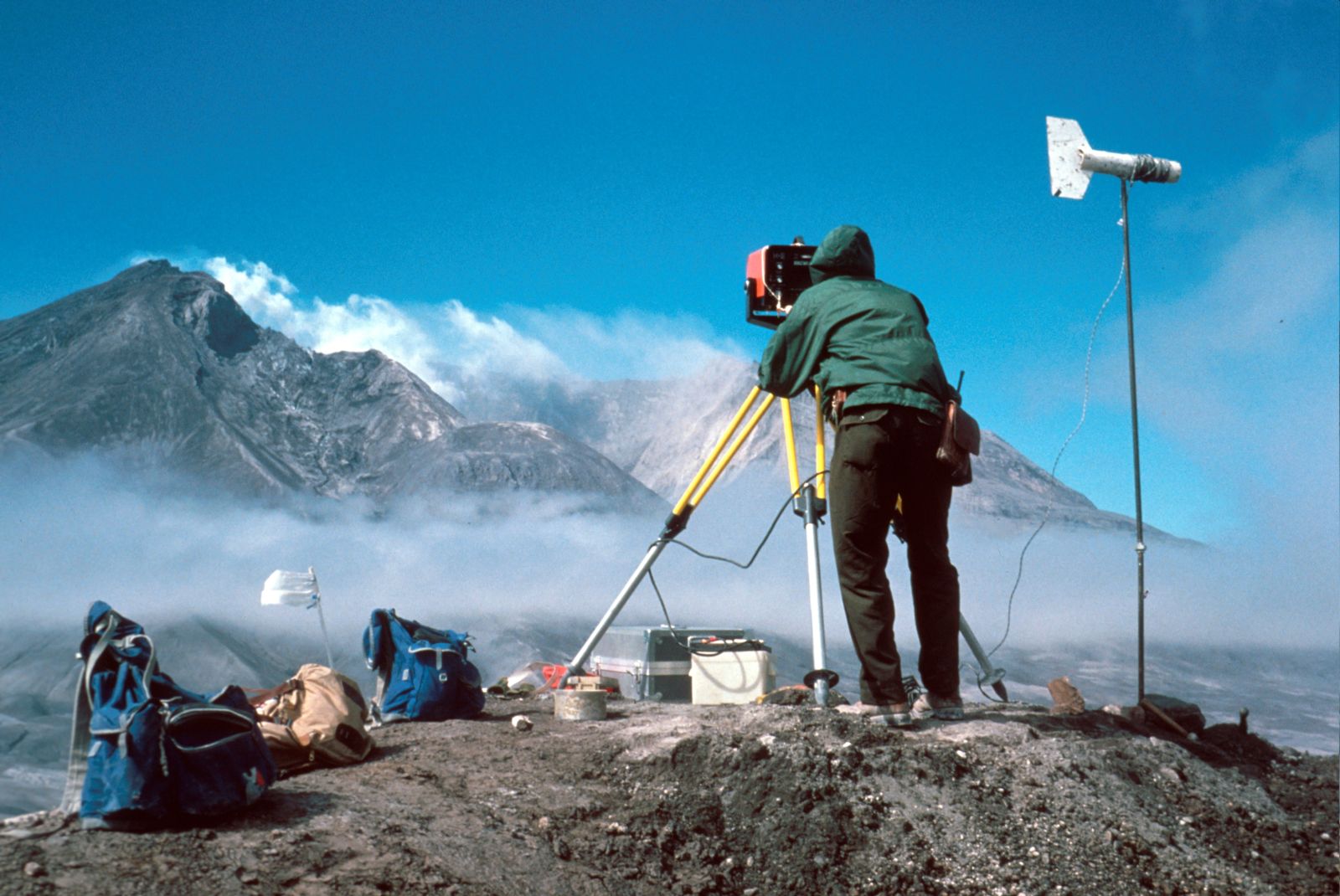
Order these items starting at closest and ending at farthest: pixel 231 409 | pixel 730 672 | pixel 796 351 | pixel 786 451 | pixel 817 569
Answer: pixel 796 351, pixel 817 569, pixel 786 451, pixel 730 672, pixel 231 409

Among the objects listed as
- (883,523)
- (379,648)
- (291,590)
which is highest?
(883,523)

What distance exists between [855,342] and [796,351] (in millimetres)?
317

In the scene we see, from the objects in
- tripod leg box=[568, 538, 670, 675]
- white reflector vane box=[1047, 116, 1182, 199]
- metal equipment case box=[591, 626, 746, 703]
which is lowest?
metal equipment case box=[591, 626, 746, 703]

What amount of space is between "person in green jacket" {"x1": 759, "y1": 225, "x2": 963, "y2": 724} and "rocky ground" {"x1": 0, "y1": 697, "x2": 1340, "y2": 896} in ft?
1.11

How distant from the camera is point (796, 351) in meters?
4.18

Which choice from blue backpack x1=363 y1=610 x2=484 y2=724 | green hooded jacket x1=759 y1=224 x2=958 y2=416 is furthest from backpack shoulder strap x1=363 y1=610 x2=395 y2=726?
green hooded jacket x1=759 y1=224 x2=958 y2=416

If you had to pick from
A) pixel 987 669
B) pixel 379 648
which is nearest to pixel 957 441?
pixel 987 669

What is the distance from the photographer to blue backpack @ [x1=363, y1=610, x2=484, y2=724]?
201 inches

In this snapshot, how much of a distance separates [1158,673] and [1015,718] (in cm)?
9397

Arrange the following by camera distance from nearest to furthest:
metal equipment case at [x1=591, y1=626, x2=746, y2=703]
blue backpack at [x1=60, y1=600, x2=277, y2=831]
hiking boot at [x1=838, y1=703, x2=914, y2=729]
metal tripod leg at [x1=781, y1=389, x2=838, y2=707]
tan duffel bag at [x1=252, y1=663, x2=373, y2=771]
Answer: blue backpack at [x1=60, y1=600, x2=277, y2=831] → tan duffel bag at [x1=252, y1=663, x2=373, y2=771] → hiking boot at [x1=838, y1=703, x2=914, y2=729] → metal tripod leg at [x1=781, y1=389, x2=838, y2=707] → metal equipment case at [x1=591, y1=626, x2=746, y2=703]

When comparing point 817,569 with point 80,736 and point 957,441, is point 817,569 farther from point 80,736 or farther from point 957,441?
point 80,736

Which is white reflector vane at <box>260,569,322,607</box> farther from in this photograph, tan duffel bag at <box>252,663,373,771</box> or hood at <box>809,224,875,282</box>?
hood at <box>809,224,875,282</box>

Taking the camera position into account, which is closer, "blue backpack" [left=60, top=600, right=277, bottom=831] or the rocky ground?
the rocky ground

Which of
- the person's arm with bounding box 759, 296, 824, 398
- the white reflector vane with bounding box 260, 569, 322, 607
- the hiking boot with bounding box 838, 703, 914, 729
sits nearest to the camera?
the hiking boot with bounding box 838, 703, 914, 729
